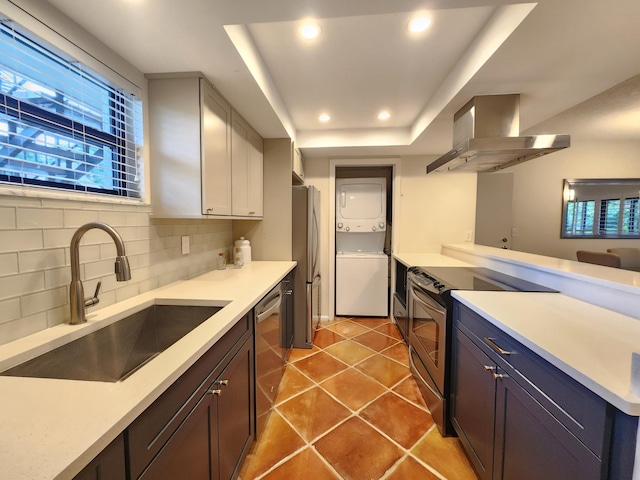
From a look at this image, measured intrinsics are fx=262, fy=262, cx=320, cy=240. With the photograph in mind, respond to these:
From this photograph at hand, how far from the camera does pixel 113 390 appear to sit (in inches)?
25.7

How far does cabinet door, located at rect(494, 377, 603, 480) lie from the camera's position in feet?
2.51

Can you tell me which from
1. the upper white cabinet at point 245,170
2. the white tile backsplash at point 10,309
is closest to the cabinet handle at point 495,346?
the upper white cabinet at point 245,170

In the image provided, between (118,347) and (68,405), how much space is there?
67cm

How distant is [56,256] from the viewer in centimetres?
105

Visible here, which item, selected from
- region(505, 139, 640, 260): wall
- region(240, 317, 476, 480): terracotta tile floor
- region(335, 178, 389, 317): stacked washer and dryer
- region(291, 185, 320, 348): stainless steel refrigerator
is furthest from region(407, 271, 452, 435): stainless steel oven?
region(505, 139, 640, 260): wall

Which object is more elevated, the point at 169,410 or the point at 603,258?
the point at 603,258

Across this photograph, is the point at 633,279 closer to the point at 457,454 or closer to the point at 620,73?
the point at 620,73

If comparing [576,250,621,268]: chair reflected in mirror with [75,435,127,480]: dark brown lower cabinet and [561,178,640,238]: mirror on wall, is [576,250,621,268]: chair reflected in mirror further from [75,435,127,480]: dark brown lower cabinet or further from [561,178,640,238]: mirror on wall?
[75,435,127,480]: dark brown lower cabinet

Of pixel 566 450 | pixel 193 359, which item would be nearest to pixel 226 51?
pixel 193 359

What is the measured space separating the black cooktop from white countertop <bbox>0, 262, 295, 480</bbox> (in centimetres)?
135

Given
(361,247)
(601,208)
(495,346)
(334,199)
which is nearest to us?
(495,346)

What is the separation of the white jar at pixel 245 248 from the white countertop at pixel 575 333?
5.83 feet

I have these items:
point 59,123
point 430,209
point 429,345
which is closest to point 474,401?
point 429,345

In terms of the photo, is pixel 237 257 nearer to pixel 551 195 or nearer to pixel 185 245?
pixel 185 245
